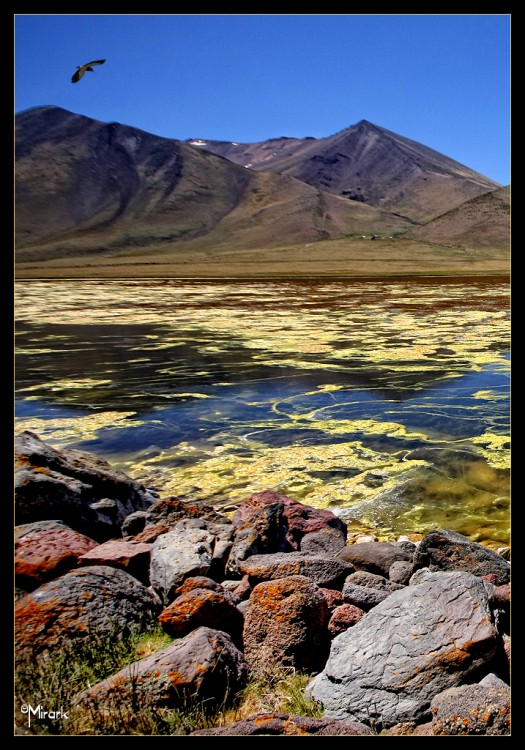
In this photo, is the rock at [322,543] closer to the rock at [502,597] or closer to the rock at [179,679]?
the rock at [502,597]

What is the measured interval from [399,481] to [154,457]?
286 centimetres

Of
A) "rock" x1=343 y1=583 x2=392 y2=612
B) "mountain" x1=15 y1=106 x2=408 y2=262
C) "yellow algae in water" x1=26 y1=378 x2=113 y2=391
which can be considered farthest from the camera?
"mountain" x1=15 y1=106 x2=408 y2=262

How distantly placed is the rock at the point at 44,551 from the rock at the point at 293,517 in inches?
46.5

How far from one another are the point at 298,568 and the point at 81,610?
1.29 metres

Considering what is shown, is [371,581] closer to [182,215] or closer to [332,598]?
[332,598]

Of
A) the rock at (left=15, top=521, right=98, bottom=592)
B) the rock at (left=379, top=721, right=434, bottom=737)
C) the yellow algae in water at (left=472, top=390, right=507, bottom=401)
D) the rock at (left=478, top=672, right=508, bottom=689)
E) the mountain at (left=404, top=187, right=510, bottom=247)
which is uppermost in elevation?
the mountain at (left=404, top=187, right=510, bottom=247)

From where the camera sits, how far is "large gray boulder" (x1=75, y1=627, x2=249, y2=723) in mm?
2779

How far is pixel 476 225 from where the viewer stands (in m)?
123

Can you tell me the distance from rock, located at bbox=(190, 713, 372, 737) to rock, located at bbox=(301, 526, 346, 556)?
78.2 inches

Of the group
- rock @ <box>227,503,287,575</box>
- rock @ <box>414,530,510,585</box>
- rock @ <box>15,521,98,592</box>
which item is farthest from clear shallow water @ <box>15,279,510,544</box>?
rock @ <box>15,521,98,592</box>

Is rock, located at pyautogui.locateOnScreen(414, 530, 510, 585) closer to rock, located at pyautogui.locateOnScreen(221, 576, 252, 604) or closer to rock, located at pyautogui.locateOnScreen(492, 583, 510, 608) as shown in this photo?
rock, located at pyautogui.locateOnScreen(492, 583, 510, 608)

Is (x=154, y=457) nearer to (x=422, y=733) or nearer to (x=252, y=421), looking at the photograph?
(x=252, y=421)

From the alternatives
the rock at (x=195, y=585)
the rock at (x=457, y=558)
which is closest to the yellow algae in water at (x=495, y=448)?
the rock at (x=457, y=558)

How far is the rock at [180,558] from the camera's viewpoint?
3852mm
